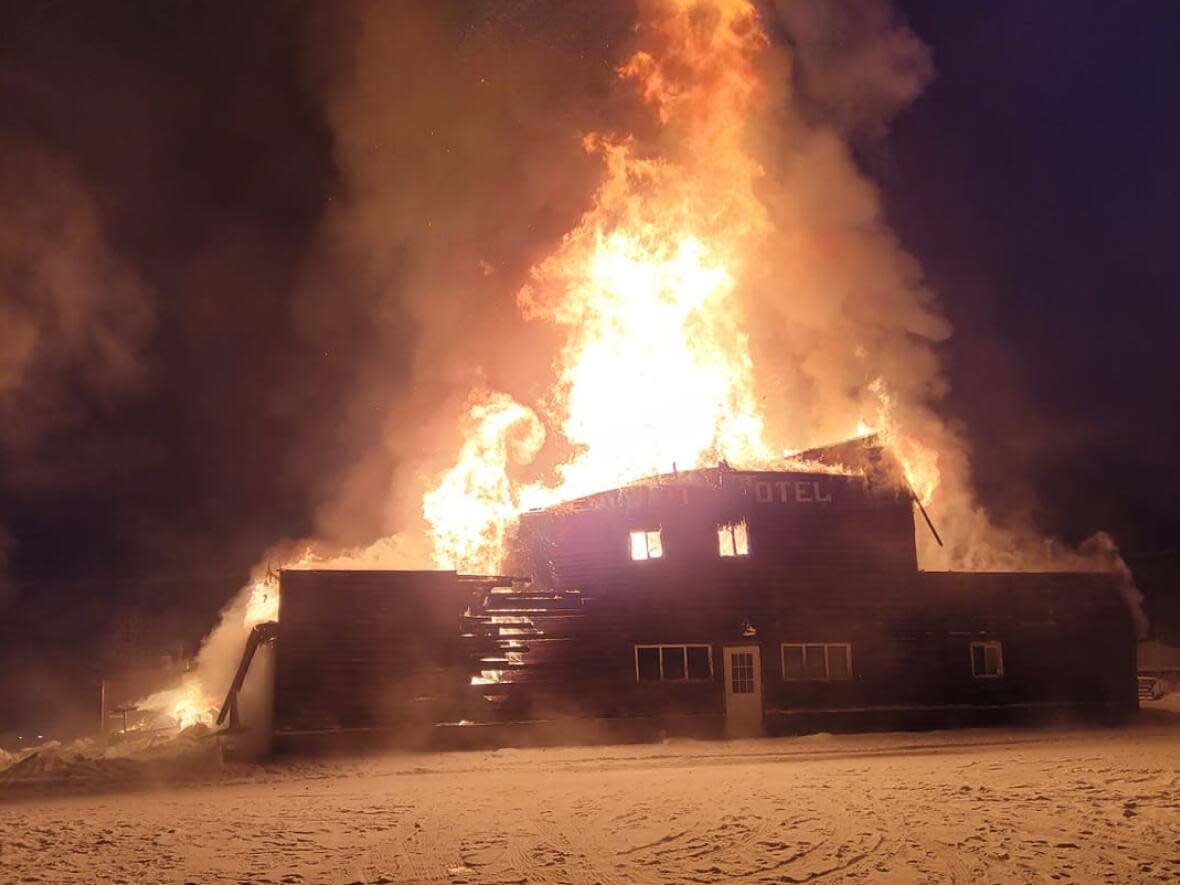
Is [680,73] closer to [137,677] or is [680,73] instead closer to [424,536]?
[424,536]

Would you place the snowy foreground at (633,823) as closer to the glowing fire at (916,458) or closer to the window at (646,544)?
the window at (646,544)

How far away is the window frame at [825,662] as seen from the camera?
90.6 ft

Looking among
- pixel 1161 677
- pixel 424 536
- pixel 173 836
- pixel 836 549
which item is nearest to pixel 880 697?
pixel 836 549

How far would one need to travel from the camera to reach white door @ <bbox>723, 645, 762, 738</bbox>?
26781 millimetres

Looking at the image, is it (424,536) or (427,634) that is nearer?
(427,634)

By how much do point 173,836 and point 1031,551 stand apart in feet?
106

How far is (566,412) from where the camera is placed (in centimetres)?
3809

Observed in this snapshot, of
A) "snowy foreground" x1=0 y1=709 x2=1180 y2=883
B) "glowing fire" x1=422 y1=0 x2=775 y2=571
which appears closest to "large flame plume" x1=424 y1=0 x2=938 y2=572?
"glowing fire" x1=422 y1=0 x2=775 y2=571

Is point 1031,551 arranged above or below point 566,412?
below

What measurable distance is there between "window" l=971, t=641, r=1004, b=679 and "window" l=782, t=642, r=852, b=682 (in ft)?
12.2

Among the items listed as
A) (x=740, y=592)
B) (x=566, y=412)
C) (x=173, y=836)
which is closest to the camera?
(x=173, y=836)

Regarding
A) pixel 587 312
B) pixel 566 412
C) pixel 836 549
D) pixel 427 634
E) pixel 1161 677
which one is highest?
pixel 587 312

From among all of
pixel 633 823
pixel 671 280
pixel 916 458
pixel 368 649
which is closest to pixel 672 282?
pixel 671 280

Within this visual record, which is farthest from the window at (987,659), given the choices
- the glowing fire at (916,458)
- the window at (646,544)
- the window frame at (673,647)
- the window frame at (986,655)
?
the window at (646,544)
